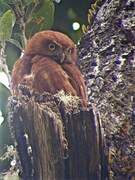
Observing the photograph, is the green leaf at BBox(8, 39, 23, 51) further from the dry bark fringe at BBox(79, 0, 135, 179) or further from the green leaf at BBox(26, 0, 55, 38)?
the dry bark fringe at BBox(79, 0, 135, 179)

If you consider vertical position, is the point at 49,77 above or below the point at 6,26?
below

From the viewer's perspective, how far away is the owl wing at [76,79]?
1036mm

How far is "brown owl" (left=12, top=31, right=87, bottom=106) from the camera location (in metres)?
1.03

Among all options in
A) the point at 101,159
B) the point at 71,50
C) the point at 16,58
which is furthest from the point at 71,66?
the point at 101,159

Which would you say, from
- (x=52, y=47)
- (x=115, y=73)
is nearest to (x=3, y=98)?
(x=52, y=47)

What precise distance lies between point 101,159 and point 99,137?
0.05 meters

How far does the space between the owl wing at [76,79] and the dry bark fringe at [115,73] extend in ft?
0.06

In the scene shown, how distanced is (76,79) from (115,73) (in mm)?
103

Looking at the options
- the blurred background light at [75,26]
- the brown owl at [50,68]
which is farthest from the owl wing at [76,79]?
the blurred background light at [75,26]

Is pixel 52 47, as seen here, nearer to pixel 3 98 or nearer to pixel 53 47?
pixel 53 47

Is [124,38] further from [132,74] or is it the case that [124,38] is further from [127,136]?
[127,136]

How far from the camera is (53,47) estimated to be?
1.04 metres

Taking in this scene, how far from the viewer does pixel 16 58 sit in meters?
1.08

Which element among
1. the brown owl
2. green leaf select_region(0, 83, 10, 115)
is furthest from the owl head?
green leaf select_region(0, 83, 10, 115)
